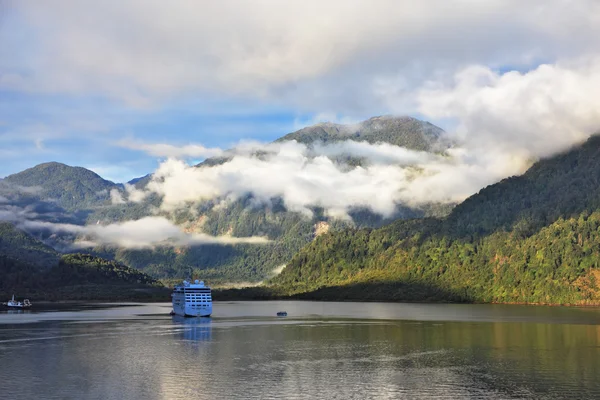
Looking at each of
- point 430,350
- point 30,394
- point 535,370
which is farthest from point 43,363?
point 535,370

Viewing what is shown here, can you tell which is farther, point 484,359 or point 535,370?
point 484,359

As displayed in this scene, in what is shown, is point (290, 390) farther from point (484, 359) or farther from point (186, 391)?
point (484, 359)

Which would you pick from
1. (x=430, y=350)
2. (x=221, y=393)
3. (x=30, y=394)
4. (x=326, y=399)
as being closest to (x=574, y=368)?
(x=430, y=350)

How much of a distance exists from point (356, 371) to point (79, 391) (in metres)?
62.2

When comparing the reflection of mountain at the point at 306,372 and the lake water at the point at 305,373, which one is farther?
the reflection of mountain at the point at 306,372

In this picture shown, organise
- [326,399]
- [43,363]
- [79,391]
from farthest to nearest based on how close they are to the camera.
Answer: [43,363] → [79,391] → [326,399]

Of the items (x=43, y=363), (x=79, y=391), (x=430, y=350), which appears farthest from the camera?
(x=430, y=350)

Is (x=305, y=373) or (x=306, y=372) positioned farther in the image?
(x=306, y=372)

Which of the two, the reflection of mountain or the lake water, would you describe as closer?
the lake water

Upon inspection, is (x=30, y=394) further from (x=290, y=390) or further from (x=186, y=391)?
(x=290, y=390)

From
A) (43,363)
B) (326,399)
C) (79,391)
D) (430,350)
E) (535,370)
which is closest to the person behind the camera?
(326,399)

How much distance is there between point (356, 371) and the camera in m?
154

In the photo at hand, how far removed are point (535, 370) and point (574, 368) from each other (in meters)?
9.97

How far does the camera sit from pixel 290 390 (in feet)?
429
